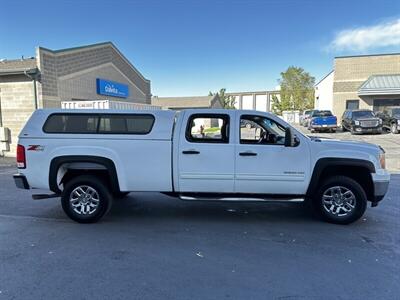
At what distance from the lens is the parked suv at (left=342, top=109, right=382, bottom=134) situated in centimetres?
2052

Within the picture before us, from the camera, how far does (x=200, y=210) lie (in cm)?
586

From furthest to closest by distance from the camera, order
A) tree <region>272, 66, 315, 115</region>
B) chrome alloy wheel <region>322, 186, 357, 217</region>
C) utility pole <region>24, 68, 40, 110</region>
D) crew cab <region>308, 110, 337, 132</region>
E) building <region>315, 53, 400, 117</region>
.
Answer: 1. tree <region>272, 66, 315, 115</region>
2. building <region>315, 53, 400, 117</region>
3. crew cab <region>308, 110, 337, 132</region>
4. utility pole <region>24, 68, 40, 110</region>
5. chrome alloy wheel <region>322, 186, 357, 217</region>

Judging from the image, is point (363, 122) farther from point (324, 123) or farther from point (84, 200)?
point (84, 200)

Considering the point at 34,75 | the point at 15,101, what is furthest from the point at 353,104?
the point at 15,101

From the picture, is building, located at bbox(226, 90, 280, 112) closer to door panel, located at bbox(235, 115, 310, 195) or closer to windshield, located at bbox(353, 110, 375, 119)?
windshield, located at bbox(353, 110, 375, 119)

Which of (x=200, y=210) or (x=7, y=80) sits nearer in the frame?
(x=200, y=210)

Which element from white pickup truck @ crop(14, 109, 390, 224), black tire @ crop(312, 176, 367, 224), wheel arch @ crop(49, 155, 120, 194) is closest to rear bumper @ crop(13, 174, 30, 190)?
white pickup truck @ crop(14, 109, 390, 224)

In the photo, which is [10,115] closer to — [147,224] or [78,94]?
[78,94]

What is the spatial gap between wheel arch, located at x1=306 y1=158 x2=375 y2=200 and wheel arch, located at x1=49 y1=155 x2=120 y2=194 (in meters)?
3.26

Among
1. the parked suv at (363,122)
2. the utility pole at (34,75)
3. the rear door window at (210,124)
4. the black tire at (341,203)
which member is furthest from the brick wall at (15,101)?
the parked suv at (363,122)

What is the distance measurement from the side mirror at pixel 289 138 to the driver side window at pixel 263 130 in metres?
0.12

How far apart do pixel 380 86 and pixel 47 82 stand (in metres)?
26.2

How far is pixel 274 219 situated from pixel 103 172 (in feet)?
10.2

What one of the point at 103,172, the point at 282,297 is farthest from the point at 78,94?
the point at 282,297
